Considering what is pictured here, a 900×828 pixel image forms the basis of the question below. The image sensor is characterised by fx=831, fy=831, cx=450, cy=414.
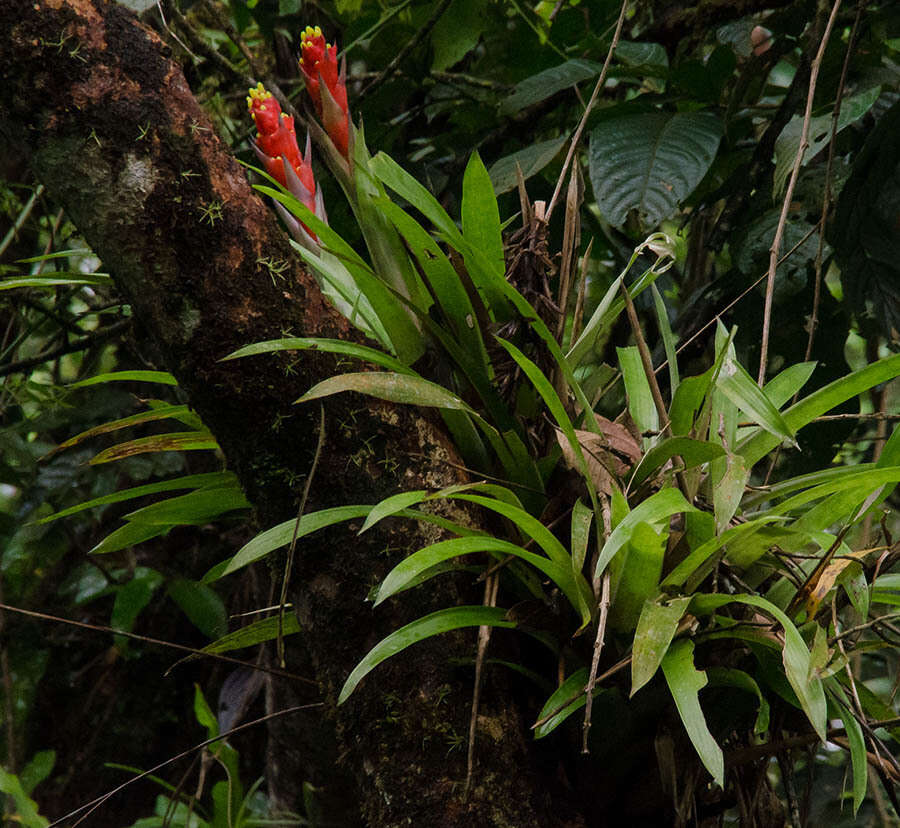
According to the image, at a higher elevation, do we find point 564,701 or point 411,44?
point 411,44

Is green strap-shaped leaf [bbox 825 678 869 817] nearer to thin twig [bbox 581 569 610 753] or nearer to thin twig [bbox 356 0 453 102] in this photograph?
thin twig [bbox 581 569 610 753]

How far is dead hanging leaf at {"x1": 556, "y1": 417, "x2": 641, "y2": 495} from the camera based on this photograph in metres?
0.79

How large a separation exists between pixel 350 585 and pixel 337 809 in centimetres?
Result: 72

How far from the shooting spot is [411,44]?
4.76 feet

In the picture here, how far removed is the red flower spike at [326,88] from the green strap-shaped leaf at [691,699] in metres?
0.62

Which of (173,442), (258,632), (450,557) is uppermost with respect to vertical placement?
(173,442)

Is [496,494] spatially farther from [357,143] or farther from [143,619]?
[143,619]

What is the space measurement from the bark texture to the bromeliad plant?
5 cm

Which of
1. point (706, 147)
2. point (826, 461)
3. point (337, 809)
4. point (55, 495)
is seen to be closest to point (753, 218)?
point (706, 147)

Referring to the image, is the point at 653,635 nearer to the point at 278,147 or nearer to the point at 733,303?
the point at 733,303

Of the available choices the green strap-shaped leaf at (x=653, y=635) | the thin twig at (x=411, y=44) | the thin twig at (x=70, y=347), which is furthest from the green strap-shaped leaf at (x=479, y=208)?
the thin twig at (x=70, y=347)

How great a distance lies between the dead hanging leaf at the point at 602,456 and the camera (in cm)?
79

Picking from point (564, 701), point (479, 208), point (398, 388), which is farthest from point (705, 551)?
point (479, 208)

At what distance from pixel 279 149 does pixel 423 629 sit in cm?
55
